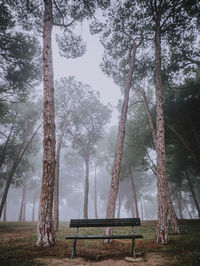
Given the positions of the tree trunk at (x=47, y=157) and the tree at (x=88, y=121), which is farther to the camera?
→ the tree at (x=88, y=121)

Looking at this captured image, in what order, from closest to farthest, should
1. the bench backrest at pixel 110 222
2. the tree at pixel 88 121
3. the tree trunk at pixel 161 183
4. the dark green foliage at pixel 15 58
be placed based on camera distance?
1. the bench backrest at pixel 110 222
2. the tree trunk at pixel 161 183
3. the dark green foliage at pixel 15 58
4. the tree at pixel 88 121

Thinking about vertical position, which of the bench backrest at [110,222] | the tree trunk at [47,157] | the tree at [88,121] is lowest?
the bench backrest at [110,222]

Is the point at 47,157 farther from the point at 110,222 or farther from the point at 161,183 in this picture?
the point at 161,183

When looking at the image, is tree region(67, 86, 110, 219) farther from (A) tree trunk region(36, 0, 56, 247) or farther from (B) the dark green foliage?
(A) tree trunk region(36, 0, 56, 247)

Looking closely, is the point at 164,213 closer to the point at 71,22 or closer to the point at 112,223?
the point at 112,223

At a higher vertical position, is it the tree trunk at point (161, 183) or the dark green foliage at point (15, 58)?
the dark green foliage at point (15, 58)

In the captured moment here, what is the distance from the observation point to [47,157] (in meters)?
5.90

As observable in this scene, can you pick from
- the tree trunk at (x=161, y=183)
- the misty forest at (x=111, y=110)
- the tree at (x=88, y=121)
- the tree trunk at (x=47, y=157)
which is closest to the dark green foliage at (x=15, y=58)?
the misty forest at (x=111, y=110)

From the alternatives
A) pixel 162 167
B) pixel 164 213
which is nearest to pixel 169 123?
pixel 162 167

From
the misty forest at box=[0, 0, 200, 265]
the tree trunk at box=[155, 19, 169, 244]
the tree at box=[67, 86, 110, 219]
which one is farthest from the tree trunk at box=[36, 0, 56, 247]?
the tree at box=[67, 86, 110, 219]

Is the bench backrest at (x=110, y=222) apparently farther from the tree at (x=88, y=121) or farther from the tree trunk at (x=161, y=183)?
the tree at (x=88, y=121)

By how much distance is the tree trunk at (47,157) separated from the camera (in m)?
5.21

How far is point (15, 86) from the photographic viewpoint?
38.7 feet

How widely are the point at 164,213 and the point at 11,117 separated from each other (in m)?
15.8
